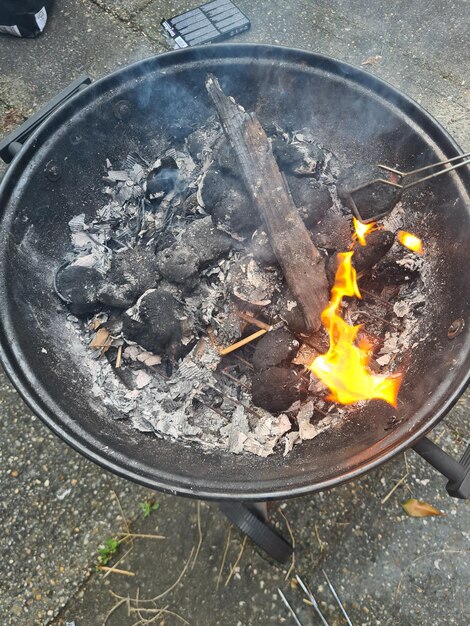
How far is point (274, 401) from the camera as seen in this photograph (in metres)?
1.88

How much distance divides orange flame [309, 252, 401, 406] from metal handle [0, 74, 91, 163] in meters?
1.36

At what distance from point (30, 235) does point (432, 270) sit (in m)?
1.62

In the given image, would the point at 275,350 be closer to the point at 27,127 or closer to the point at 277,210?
the point at 277,210

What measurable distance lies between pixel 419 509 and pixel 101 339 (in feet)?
5.36

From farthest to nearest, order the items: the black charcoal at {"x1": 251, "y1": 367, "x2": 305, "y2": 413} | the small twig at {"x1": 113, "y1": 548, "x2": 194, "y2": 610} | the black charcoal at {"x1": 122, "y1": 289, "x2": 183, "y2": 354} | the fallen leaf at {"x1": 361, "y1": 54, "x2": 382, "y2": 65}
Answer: the fallen leaf at {"x1": 361, "y1": 54, "x2": 382, "y2": 65} → the small twig at {"x1": 113, "y1": 548, "x2": 194, "y2": 610} → the black charcoal at {"x1": 122, "y1": 289, "x2": 183, "y2": 354} → the black charcoal at {"x1": 251, "y1": 367, "x2": 305, "y2": 413}

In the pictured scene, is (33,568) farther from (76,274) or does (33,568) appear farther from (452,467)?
(452,467)

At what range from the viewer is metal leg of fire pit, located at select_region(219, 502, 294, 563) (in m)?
2.02

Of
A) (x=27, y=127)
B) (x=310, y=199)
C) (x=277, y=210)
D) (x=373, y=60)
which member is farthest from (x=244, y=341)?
(x=373, y=60)

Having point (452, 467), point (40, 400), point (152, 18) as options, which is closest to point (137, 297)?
point (40, 400)

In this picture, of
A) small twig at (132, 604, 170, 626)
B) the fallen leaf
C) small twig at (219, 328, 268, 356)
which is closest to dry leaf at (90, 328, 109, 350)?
small twig at (219, 328, 268, 356)

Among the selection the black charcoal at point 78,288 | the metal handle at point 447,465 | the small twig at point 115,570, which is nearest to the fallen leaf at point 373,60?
the black charcoal at point 78,288

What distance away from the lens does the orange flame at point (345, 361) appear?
1.87 metres

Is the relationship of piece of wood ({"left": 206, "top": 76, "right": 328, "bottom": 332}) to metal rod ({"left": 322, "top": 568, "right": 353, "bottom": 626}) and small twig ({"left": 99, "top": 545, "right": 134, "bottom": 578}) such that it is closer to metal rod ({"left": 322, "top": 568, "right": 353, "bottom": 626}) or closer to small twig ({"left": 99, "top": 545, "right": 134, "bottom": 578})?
metal rod ({"left": 322, "top": 568, "right": 353, "bottom": 626})

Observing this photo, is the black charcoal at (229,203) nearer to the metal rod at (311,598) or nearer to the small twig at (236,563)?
the small twig at (236,563)
